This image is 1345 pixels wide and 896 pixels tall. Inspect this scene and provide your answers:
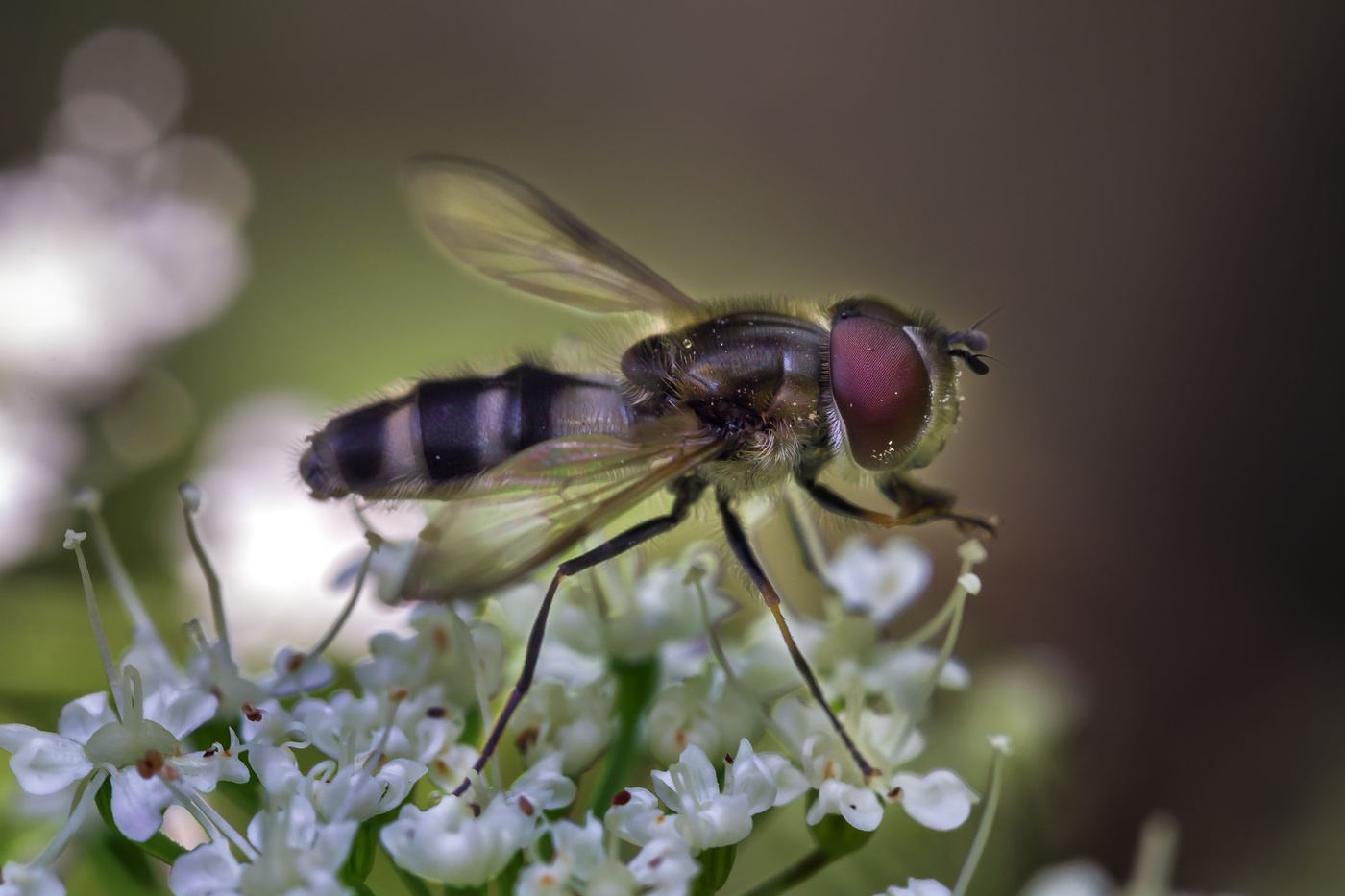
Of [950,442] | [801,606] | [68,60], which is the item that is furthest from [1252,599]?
[68,60]

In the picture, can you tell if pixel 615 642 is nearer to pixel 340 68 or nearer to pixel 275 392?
pixel 275 392

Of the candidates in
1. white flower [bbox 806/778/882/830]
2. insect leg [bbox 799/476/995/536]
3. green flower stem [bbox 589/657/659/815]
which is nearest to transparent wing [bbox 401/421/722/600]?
insect leg [bbox 799/476/995/536]

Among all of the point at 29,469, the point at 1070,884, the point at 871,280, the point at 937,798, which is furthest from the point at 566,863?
the point at 871,280

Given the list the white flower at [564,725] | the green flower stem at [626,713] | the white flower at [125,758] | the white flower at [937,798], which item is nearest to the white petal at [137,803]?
the white flower at [125,758]

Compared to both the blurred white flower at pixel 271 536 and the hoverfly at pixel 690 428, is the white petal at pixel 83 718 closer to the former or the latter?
the hoverfly at pixel 690 428

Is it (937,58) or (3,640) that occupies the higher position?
(937,58)

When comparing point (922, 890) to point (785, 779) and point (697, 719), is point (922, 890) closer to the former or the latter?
point (785, 779)

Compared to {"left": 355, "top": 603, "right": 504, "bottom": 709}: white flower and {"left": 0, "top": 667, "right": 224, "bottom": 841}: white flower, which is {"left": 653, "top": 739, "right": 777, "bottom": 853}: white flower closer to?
{"left": 355, "top": 603, "right": 504, "bottom": 709}: white flower
